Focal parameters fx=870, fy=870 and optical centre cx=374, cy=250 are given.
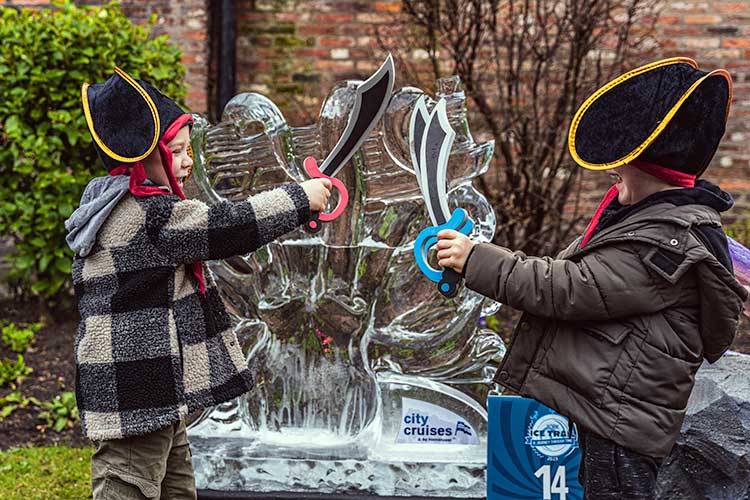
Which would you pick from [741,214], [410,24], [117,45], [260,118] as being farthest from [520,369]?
[741,214]

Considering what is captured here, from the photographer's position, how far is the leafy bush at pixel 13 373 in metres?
4.21

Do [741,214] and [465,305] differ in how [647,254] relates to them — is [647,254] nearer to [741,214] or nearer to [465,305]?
[465,305]

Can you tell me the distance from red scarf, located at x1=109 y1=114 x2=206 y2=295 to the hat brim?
6 centimetres

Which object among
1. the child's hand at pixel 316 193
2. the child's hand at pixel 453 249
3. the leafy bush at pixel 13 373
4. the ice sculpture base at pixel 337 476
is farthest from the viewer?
the leafy bush at pixel 13 373

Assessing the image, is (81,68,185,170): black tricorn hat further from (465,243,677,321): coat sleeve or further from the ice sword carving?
(465,243,677,321): coat sleeve

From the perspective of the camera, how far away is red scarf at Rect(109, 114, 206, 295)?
2271 millimetres

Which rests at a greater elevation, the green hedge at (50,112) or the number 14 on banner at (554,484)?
the green hedge at (50,112)

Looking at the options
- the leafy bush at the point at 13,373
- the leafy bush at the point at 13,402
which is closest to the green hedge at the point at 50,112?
the leafy bush at the point at 13,373

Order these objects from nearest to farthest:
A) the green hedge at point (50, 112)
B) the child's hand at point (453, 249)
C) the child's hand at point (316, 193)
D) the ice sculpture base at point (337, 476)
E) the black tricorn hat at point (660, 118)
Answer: the black tricorn hat at point (660, 118), the child's hand at point (453, 249), the child's hand at point (316, 193), the ice sculpture base at point (337, 476), the green hedge at point (50, 112)

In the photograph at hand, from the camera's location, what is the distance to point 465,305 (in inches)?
120

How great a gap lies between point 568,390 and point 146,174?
1.23m

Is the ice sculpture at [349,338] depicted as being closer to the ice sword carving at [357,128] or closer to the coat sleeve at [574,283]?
the ice sword carving at [357,128]

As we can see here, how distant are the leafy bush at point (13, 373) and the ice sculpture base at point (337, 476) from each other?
161 cm

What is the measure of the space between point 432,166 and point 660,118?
28.1 inches
